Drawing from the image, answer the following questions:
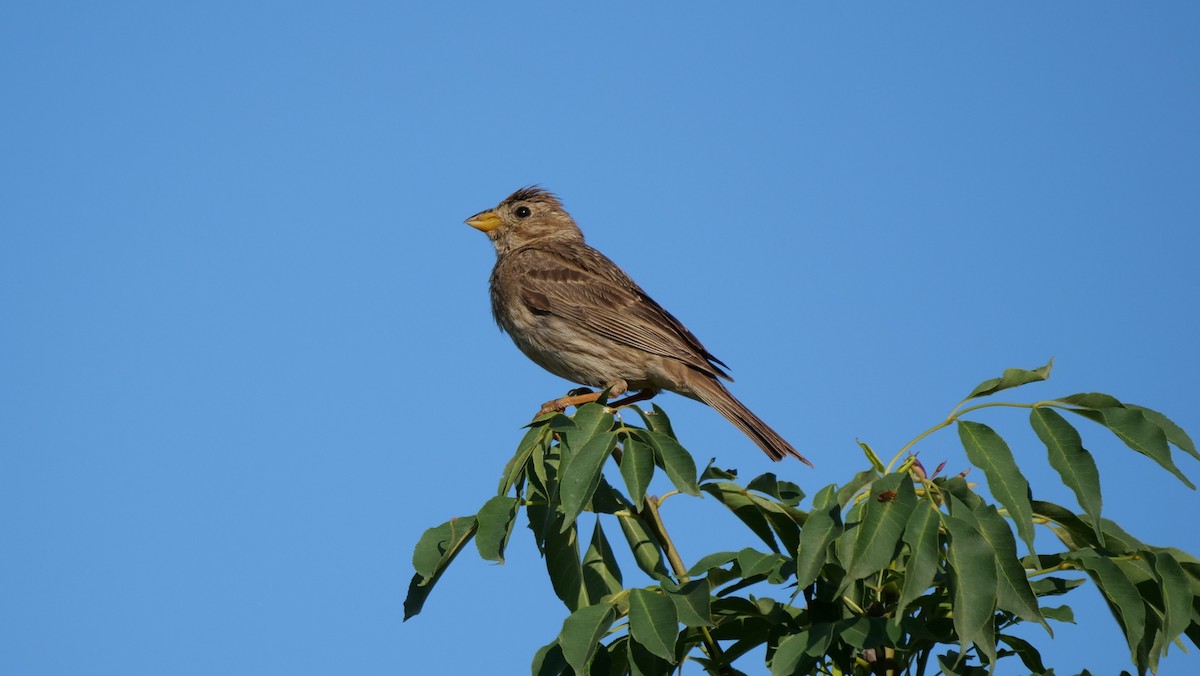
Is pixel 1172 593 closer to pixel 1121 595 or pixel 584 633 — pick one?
pixel 1121 595

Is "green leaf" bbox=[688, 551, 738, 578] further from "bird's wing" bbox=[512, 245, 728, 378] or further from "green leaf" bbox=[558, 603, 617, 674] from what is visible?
"bird's wing" bbox=[512, 245, 728, 378]

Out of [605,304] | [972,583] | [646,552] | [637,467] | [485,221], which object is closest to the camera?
[972,583]

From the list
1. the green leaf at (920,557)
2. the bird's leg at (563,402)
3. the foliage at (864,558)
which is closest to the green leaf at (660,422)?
the foliage at (864,558)

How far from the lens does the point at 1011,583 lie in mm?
3043

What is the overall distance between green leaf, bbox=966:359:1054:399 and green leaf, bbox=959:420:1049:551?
0.48ft

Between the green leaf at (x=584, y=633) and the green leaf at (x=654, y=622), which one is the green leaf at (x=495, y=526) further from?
the green leaf at (x=654, y=622)

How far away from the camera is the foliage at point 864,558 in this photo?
308 cm

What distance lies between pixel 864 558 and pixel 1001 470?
46 centimetres

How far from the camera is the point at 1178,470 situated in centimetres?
319

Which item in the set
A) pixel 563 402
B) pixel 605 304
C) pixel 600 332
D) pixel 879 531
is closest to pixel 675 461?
pixel 879 531

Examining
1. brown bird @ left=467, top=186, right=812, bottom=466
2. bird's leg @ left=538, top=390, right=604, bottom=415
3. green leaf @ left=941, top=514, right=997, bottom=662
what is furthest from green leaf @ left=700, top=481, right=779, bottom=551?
brown bird @ left=467, top=186, right=812, bottom=466

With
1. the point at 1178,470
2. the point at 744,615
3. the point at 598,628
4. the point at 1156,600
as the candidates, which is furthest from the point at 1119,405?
the point at 598,628

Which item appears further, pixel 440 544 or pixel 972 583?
pixel 440 544

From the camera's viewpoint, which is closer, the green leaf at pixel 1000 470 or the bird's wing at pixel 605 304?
the green leaf at pixel 1000 470
